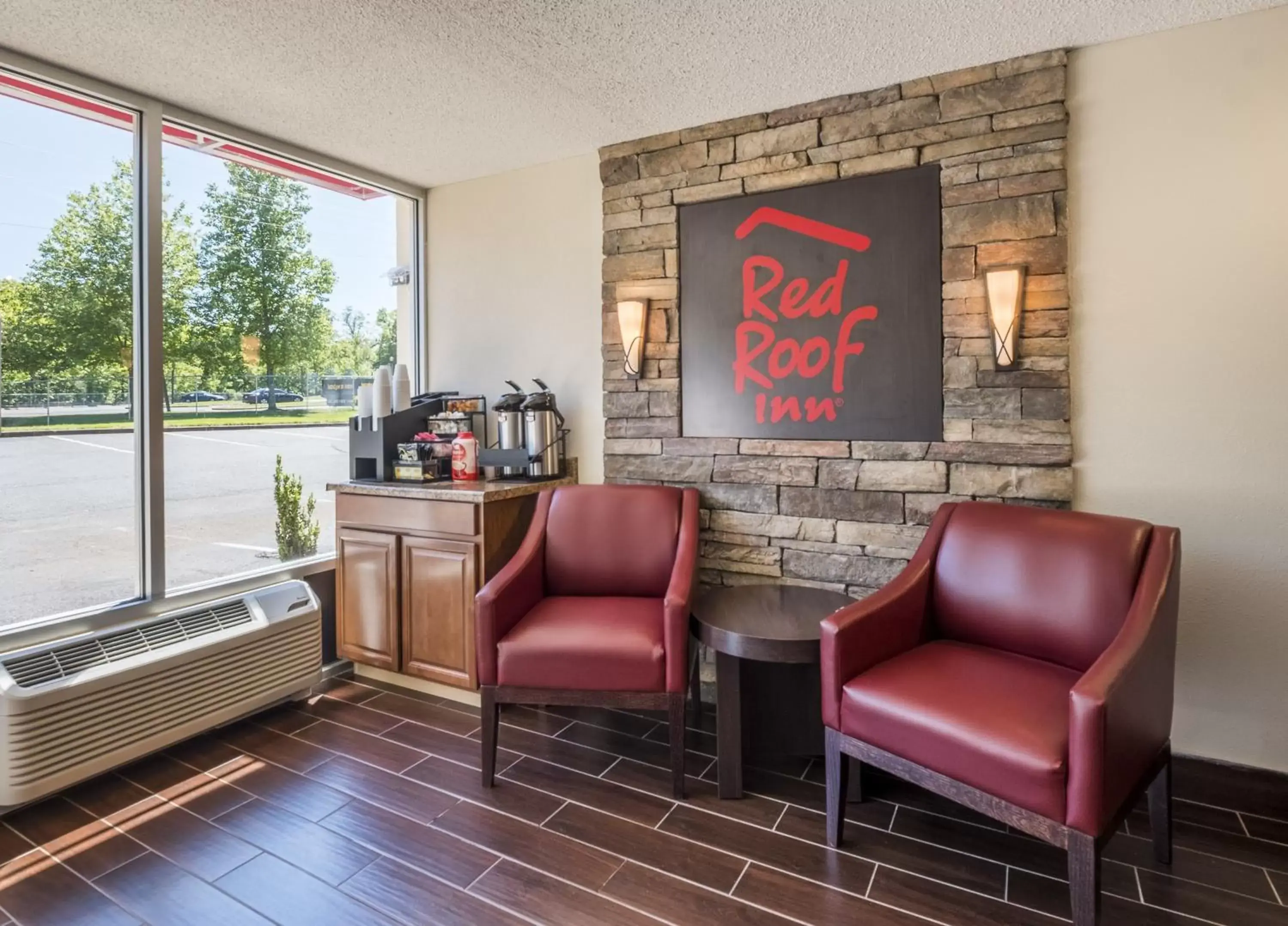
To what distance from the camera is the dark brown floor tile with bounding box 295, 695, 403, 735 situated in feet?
9.00

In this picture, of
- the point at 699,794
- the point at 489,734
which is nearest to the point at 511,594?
the point at 489,734

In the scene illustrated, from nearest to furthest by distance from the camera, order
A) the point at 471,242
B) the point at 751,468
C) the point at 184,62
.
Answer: the point at 184,62, the point at 751,468, the point at 471,242

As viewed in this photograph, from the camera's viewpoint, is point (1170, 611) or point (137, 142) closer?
point (1170, 611)

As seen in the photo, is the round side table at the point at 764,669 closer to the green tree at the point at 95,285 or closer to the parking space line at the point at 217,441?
the parking space line at the point at 217,441

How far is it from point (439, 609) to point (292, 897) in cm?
124

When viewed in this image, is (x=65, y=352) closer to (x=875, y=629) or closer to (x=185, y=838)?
(x=185, y=838)

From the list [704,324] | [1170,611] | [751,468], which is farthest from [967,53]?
[1170,611]

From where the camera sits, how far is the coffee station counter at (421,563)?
2826mm

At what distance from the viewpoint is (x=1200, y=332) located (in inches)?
88.5

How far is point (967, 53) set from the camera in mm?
2352

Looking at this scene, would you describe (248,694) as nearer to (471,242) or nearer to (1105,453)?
(471,242)

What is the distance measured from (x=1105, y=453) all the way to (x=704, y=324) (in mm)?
1567

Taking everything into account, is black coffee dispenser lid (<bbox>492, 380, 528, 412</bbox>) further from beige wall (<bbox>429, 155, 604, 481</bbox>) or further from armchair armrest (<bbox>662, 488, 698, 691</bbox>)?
armchair armrest (<bbox>662, 488, 698, 691</bbox>)

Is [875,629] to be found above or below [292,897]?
above
